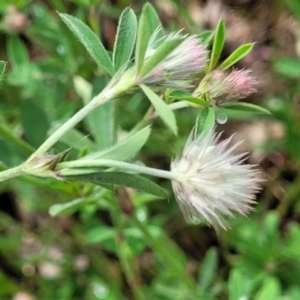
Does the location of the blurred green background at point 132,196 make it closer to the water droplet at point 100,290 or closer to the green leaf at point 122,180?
the water droplet at point 100,290

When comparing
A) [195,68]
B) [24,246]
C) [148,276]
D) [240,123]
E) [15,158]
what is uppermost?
[195,68]

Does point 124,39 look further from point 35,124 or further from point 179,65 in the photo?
point 35,124

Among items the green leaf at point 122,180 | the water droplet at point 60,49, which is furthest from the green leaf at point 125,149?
the water droplet at point 60,49

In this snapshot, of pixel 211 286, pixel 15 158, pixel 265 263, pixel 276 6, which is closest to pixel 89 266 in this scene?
pixel 211 286

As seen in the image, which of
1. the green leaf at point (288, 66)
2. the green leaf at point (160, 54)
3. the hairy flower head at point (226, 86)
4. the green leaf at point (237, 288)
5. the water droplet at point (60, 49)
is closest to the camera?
the green leaf at point (160, 54)

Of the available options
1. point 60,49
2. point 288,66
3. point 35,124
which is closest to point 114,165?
point 35,124

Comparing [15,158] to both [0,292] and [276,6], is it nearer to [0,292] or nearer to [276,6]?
[0,292]
